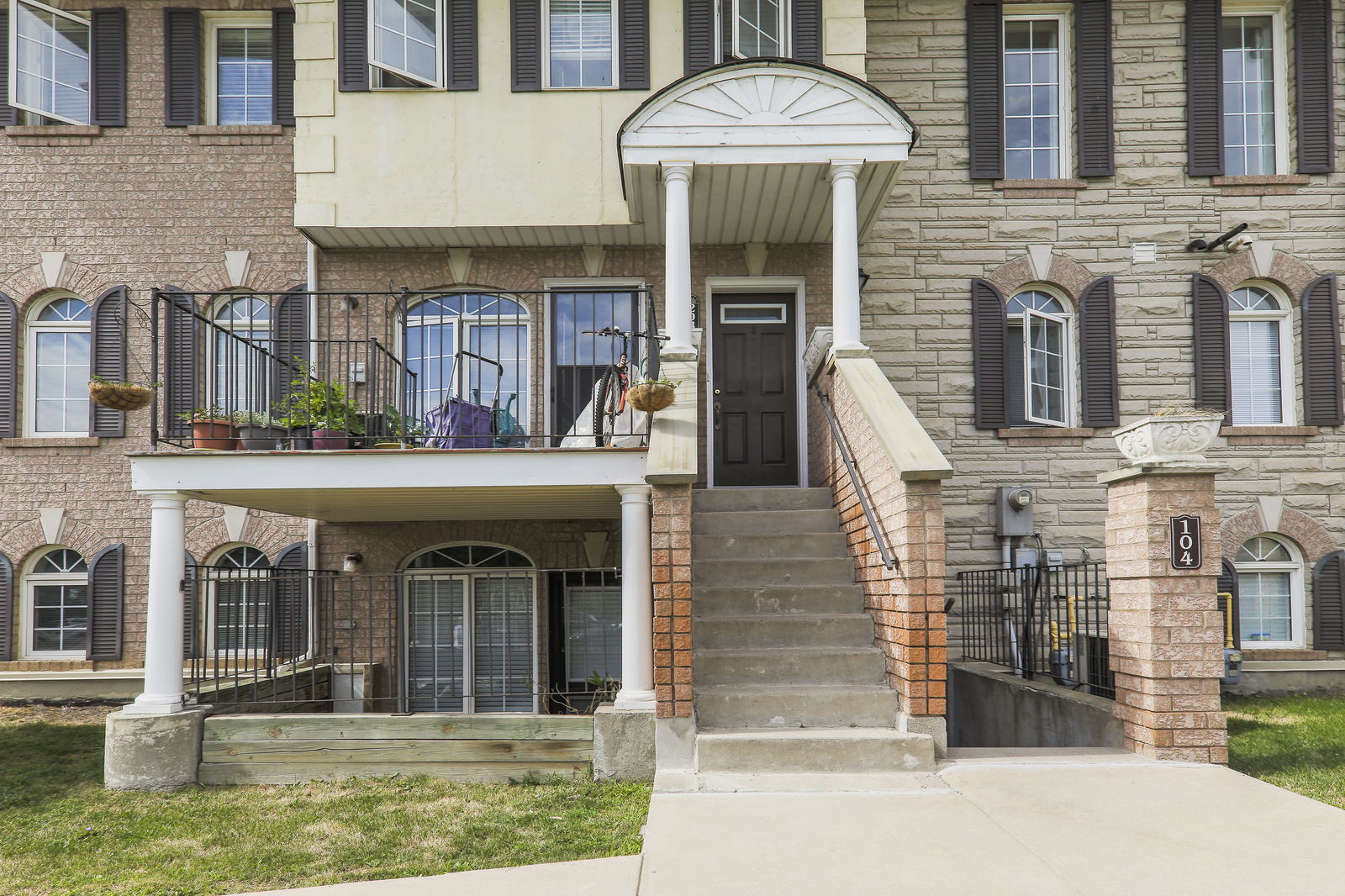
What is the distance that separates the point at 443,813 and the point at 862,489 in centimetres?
330

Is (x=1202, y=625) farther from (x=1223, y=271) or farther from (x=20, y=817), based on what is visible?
(x=20, y=817)

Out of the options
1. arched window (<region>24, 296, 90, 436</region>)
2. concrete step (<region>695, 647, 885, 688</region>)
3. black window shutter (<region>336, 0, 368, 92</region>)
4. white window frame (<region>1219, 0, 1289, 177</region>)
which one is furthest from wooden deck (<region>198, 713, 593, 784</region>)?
white window frame (<region>1219, 0, 1289, 177</region>)

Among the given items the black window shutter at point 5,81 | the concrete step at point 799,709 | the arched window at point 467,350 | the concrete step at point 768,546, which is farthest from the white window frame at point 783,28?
the black window shutter at point 5,81

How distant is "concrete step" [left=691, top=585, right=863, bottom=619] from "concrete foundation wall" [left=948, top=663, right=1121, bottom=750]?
149 centimetres

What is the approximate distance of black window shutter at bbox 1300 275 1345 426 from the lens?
915 centimetres

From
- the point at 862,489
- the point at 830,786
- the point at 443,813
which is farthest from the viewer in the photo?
the point at 862,489

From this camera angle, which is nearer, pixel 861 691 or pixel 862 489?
pixel 861 691

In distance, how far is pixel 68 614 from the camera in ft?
30.0


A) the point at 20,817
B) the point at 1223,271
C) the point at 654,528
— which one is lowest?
the point at 20,817


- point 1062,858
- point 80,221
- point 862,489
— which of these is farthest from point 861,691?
point 80,221

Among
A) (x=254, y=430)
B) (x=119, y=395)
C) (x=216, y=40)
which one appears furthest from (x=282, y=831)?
(x=216, y=40)

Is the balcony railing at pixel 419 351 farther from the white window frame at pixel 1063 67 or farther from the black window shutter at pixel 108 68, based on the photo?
the white window frame at pixel 1063 67

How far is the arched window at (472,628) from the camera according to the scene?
8867 millimetres

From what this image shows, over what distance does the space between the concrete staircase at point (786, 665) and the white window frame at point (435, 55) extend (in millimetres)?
4732
